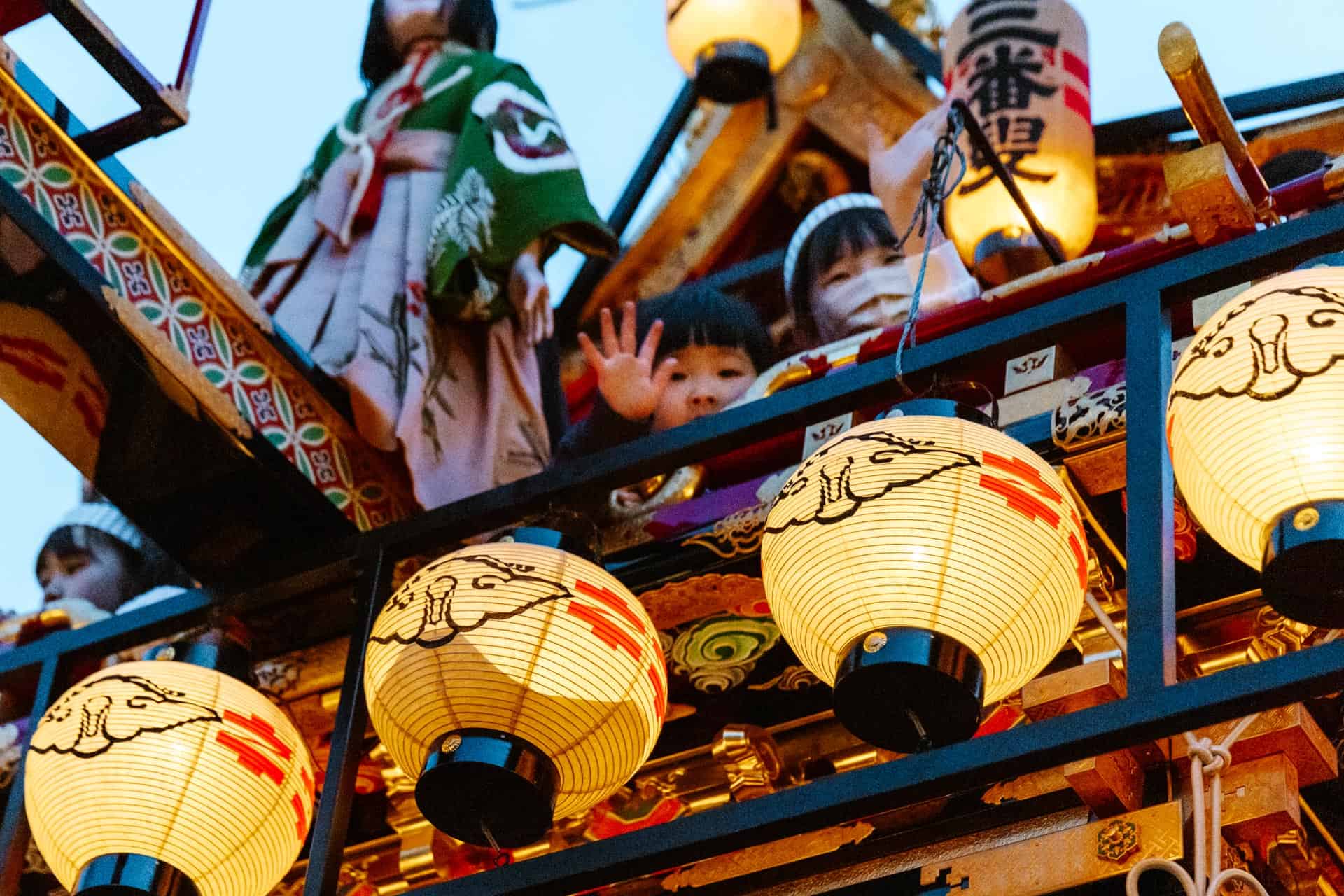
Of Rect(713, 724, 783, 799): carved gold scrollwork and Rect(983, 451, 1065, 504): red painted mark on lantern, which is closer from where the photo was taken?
Rect(983, 451, 1065, 504): red painted mark on lantern

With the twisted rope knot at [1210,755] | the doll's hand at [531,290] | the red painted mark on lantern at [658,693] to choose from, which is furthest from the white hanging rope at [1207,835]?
the doll's hand at [531,290]

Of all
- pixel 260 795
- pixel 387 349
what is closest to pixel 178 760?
pixel 260 795

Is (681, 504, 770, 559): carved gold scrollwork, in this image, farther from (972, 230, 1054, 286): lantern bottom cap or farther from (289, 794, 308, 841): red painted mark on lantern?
(972, 230, 1054, 286): lantern bottom cap

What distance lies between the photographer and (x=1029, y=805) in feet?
12.3

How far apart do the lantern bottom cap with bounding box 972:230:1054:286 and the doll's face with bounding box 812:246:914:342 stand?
204 millimetres

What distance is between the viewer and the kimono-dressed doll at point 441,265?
5012mm

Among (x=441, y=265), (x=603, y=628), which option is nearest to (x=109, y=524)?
(x=441, y=265)

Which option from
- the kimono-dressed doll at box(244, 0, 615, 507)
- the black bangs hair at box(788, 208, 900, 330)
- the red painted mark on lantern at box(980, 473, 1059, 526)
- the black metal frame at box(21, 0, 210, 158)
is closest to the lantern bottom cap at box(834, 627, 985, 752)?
the red painted mark on lantern at box(980, 473, 1059, 526)

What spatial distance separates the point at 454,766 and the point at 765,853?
0.83 m

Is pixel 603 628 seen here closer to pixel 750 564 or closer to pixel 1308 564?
pixel 750 564

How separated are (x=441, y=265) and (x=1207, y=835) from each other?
8.51 feet

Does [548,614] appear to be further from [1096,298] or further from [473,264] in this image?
[473,264]

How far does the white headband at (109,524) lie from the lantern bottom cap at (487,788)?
2985 millimetres

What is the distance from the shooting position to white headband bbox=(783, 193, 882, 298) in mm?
5898
